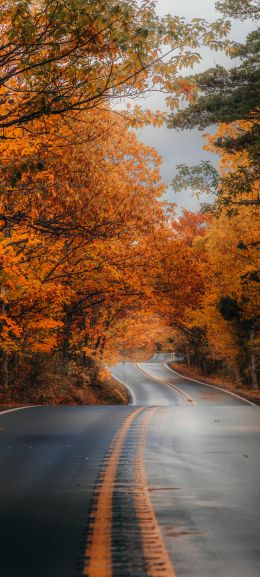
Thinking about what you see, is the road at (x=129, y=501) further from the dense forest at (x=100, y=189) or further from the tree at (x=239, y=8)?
the tree at (x=239, y=8)

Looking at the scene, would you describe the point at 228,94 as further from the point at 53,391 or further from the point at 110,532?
the point at 110,532

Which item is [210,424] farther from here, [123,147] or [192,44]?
[123,147]

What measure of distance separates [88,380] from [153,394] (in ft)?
30.0

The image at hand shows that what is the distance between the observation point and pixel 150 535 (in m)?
4.38

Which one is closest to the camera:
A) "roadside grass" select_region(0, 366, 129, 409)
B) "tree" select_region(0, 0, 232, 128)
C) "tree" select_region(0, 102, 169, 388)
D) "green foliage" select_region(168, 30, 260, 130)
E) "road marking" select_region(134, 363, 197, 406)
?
"tree" select_region(0, 0, 232, 128)

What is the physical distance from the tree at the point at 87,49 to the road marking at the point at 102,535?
4.96 metres

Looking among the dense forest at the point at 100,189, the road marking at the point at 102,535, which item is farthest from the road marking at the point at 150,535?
the dense forest at the point at 100,189

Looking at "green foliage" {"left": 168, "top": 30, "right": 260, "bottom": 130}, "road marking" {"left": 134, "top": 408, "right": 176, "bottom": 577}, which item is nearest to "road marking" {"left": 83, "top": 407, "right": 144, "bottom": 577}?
"road marking" {"left": 134, "top": 408, "right": 176, "bottom": 577}

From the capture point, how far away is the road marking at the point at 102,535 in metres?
3.69

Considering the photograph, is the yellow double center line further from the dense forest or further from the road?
the dense forest

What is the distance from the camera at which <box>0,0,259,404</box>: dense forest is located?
330 inches

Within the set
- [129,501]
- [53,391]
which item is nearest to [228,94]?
[53,391]

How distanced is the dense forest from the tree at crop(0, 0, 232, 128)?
1.0 inches

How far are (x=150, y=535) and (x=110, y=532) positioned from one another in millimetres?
313
